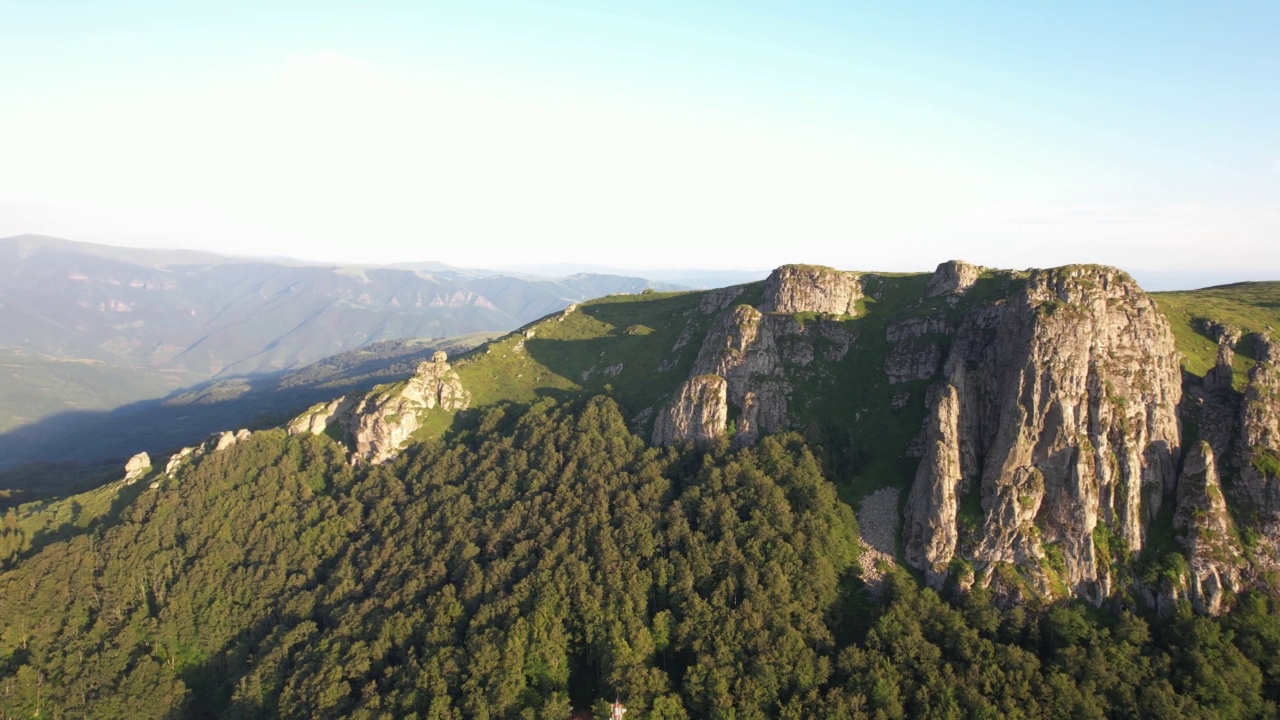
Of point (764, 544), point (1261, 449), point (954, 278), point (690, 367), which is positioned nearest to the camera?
point (1261, 449)

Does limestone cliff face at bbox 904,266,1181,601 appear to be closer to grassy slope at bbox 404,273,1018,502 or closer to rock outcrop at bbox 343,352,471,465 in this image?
grassy slope at bbox 404,273,1018,502

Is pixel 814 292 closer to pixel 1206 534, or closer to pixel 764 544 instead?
pixel 764 544

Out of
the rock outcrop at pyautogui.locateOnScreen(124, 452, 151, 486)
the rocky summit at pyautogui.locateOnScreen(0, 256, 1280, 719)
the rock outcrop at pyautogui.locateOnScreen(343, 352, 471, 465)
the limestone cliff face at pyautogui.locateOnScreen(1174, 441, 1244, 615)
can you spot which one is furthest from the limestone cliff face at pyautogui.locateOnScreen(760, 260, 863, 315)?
the rock outcrop at pyautogui.locateOnScreen(124, 452, 151, 486)

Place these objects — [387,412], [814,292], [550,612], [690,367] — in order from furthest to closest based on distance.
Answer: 1. [814,292]
2. [690,367]
3. [387,412]
4. [550,612]

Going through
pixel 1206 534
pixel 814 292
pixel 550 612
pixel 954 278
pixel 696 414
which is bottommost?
pixel 550 612

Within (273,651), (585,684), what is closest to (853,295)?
(585,684)

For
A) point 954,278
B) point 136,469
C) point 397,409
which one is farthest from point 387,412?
point 954,278

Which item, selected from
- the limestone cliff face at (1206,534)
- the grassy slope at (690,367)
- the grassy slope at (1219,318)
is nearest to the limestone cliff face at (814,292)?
the grassy slope at (690,367)
